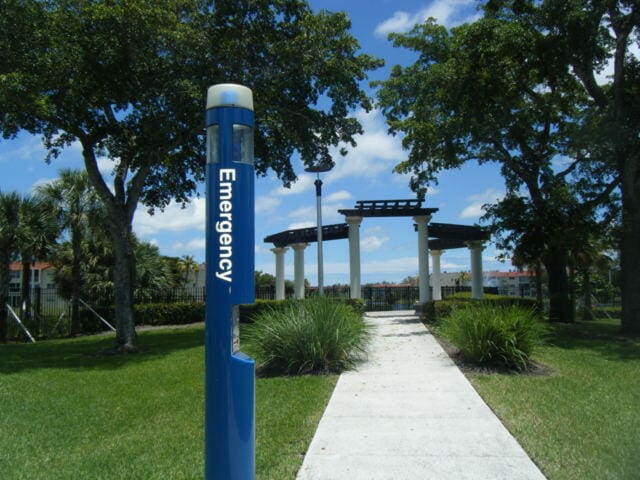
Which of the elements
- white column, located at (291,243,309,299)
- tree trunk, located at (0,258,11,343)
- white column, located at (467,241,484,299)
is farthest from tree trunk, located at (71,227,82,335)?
white column, located at (467,241,484,299)

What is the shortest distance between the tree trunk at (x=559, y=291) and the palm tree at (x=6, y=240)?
19366mm

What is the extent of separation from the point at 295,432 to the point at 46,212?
18295 mm

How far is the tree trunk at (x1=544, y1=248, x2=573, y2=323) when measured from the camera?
19.5 metres

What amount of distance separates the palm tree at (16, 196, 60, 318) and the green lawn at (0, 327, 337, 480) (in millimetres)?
9624

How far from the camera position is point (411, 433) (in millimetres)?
5844

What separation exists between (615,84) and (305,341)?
1191 centimetres

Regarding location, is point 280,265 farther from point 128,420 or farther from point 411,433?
point 411,433

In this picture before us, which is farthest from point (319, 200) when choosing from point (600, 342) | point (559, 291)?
point (559, 291)

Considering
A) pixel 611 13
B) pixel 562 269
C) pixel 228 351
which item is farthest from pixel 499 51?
pixel 228 351

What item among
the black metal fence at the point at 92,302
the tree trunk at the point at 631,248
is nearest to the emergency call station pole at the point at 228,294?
the black metal fence at the point at 92,302

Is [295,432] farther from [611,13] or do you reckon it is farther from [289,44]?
[611,13]

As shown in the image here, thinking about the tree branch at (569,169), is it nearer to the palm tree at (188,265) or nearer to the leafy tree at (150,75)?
the leafy tree at (150,75)

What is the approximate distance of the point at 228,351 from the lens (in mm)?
3703

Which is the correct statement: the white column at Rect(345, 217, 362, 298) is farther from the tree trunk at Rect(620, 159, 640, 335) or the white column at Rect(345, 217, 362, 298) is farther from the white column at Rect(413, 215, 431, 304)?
the tree trunk at Rect(620, 159, 640, 335)
